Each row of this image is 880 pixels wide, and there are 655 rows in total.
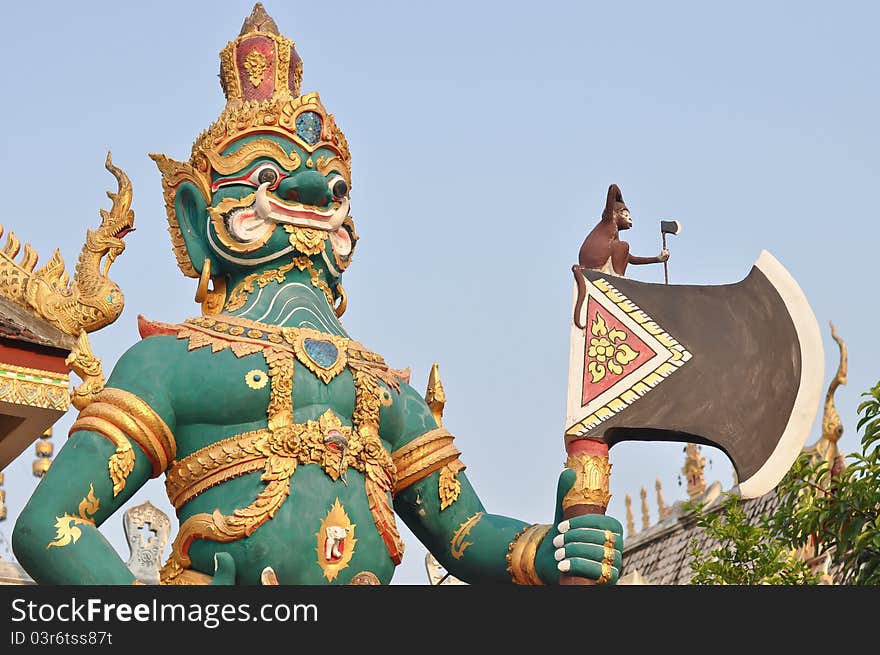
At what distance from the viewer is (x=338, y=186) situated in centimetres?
700

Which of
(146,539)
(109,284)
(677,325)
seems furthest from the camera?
(146,539)

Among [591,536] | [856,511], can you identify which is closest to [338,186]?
[591,536]

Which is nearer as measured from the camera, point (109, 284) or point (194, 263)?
point (194, 263)

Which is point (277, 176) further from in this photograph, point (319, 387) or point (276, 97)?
point (319, 387)

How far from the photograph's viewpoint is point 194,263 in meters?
7.07

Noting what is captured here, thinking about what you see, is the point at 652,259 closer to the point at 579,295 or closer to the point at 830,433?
the point at 579,295

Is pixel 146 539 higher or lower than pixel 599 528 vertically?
higher

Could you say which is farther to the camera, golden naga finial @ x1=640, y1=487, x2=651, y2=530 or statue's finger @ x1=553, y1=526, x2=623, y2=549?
golden naga finial @ x1=640, y1=487, x2=651, y2=530

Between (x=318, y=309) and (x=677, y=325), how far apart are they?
145 cm

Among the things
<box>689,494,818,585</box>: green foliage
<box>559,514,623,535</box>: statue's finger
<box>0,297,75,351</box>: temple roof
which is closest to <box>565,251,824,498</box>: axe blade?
<box>559,514,623,535</box>: statue's finger

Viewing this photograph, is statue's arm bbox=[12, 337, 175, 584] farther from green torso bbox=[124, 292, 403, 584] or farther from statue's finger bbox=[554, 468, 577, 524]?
statue's finger bbox=[554, 468, 577, 524]

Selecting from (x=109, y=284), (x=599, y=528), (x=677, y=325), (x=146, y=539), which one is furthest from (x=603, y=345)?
(x=146, y=539)

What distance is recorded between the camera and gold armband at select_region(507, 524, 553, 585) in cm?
662
